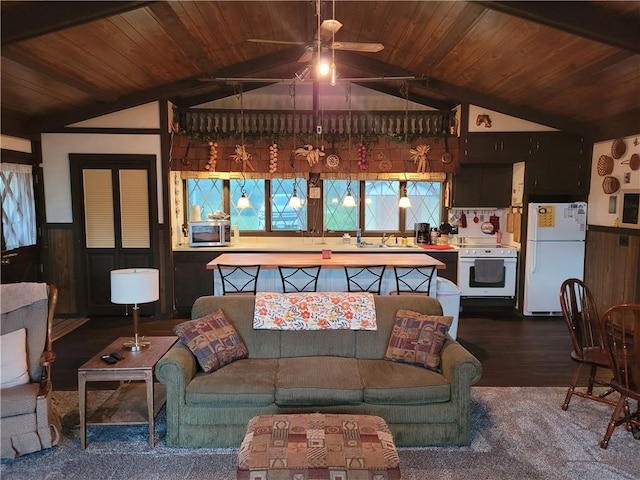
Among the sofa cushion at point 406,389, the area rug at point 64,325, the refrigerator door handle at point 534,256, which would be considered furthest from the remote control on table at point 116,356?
the refrigerator door handle at point 534,256

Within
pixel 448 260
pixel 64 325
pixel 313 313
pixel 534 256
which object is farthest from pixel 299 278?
pixel 534 256

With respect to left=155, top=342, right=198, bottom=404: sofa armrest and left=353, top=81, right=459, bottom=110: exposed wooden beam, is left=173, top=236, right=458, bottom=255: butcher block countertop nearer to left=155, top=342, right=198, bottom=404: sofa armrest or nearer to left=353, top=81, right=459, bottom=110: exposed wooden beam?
left=353, top=81, right=459, bottom=110: exposed wooden beam

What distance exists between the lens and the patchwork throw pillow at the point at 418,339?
310cm

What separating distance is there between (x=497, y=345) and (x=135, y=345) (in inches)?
148

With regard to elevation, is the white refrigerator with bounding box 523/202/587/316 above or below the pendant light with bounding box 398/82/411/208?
below

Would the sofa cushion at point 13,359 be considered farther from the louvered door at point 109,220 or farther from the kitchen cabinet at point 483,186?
the kitchen cabinet at point 483,186

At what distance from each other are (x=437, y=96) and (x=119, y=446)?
5571 mm

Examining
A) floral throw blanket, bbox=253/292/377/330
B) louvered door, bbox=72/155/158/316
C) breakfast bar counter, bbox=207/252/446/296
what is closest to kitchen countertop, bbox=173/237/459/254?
louvered door, bbox=72/155/158/316

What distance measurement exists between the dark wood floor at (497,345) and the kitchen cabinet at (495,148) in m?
2.15

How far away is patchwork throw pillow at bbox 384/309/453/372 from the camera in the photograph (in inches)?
122

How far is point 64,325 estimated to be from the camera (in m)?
5.58

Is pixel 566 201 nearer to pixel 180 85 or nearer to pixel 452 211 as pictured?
pixel 452 211

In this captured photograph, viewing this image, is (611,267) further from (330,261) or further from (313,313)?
(313,313)

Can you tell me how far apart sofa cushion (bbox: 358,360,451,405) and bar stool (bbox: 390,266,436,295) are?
1914 mm
